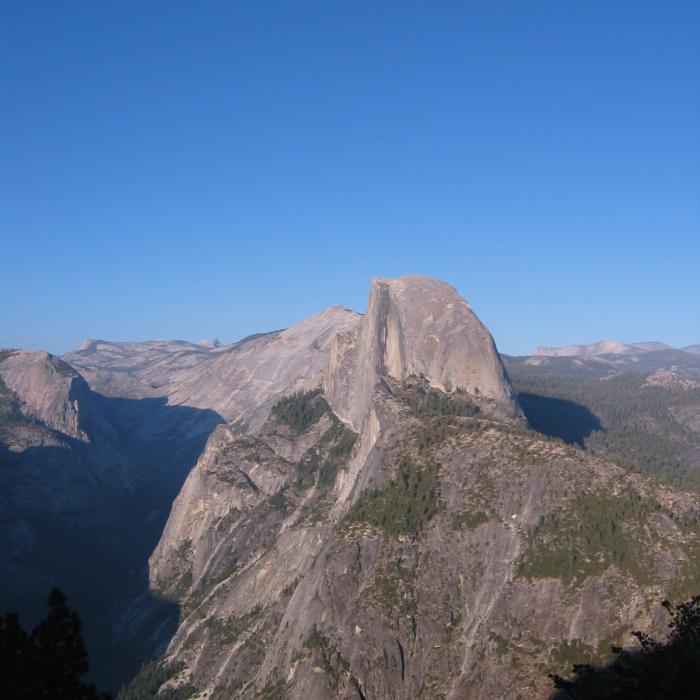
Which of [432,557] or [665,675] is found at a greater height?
[665,675]

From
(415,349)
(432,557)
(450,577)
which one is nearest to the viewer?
(450,577)

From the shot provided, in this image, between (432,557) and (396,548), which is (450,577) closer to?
(432,557)

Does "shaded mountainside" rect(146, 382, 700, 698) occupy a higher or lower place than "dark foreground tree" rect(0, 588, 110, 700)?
lower

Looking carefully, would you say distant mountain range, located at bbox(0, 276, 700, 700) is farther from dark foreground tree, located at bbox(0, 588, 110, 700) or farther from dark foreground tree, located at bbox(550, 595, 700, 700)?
dark foreground tree, located at bbox(0, 588, 110, 700)

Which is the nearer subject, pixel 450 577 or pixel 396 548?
pixel 450 577

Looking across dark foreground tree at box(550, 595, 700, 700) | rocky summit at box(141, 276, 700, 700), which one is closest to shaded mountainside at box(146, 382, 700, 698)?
rocky summit at box(141, 276, 700, 700)

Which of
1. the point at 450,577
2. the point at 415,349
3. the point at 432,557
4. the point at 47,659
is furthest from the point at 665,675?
the point at 415,349
